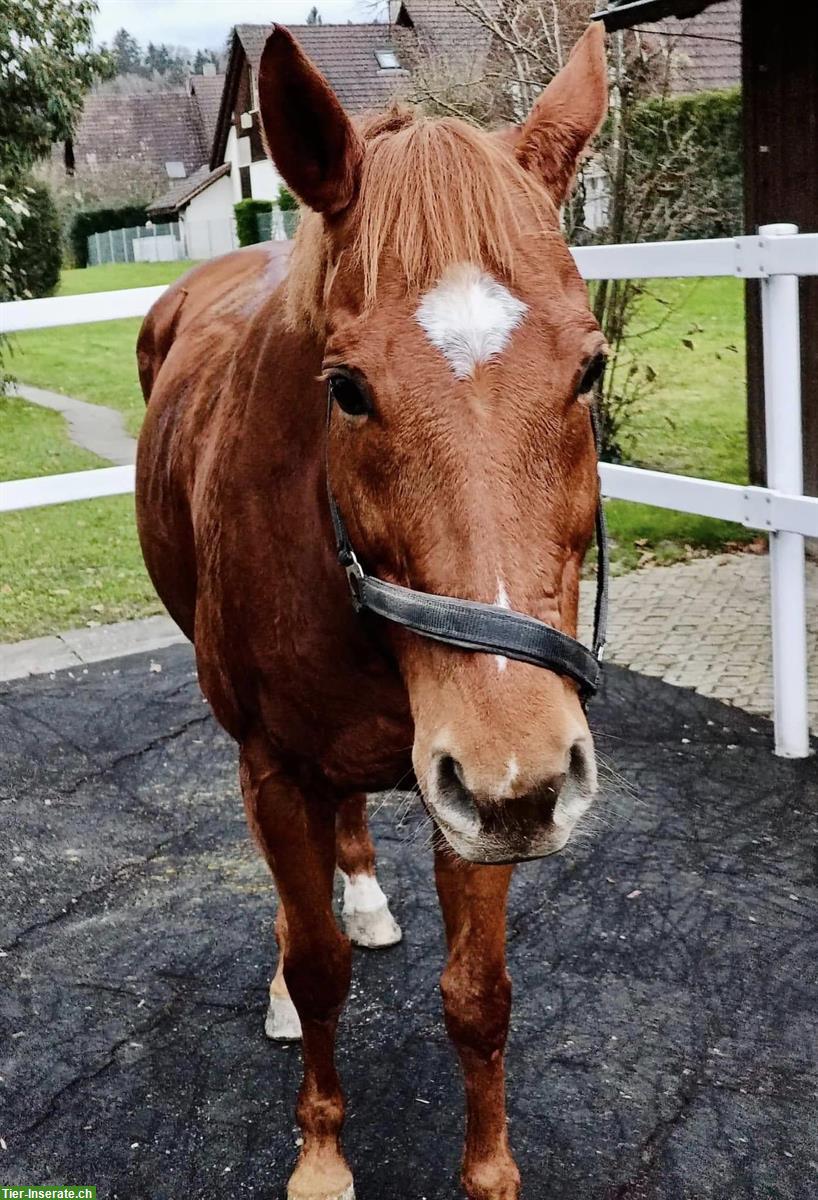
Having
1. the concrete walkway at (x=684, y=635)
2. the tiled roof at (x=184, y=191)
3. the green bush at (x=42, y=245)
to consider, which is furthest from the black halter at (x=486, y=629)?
the tiled roof at (x=184, y=191)

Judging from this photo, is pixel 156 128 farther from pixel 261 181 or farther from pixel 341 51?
pixel 341 51

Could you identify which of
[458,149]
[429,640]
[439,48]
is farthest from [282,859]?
[439,48]

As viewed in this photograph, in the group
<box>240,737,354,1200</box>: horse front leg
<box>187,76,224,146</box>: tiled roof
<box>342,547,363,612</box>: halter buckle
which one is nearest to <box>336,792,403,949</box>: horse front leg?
<box>240,737,354,1200</box>: horse front leg

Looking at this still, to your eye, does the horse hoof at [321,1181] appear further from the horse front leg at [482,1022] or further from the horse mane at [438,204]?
the horse mane at [438,204]

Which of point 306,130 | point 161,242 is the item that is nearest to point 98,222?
point 161,242

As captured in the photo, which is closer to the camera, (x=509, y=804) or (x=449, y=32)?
(x=509, y=804)

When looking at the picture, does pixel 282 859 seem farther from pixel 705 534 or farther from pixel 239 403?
pixel 705 534

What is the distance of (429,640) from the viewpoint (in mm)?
1604

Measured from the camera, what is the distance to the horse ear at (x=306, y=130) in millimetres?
1707

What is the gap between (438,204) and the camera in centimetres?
164

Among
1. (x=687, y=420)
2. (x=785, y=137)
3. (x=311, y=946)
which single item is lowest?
(x=311, y=946)

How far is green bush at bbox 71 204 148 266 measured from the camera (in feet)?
150

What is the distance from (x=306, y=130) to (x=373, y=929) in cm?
216

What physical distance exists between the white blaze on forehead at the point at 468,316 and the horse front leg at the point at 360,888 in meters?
1.84
